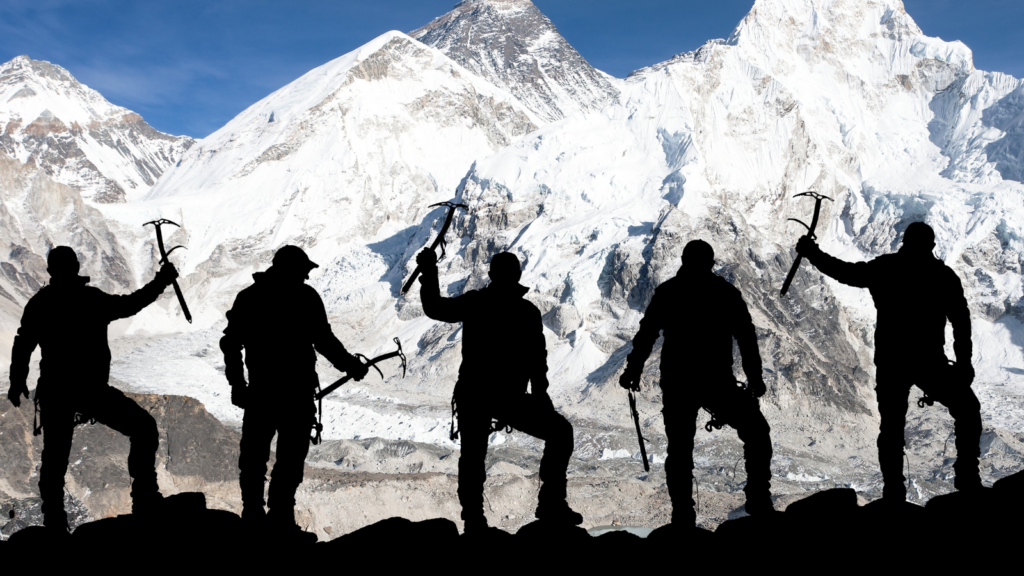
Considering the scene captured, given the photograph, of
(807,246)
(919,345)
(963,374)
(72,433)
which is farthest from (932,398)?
(72,433)

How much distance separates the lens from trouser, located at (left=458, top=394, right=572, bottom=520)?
5422 mm

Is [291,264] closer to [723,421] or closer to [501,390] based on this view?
[501,390]

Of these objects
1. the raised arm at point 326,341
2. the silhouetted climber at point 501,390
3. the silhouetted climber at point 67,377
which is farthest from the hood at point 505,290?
the silhouetted climber at point 67,377

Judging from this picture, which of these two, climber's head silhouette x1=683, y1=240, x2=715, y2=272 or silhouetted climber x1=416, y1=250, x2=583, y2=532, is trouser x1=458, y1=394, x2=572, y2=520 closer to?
silhouetted climber x1=416, y1=250, x2=583, y2=532

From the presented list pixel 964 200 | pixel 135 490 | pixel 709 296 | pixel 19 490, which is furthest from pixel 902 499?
pixel 964 200

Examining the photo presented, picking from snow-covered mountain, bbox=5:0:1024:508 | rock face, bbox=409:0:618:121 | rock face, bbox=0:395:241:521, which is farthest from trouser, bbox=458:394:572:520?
rock face, bbox=409:0:618:121

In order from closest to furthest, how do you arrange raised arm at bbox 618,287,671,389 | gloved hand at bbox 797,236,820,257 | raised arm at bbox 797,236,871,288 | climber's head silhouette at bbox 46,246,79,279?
raised arm at bbox 618,287,671,389, climber's head silhouette at bbox 46,246,79,279, raised arm at bbox 797,236,871,288, gloved hand at bbox 797,236,820,257

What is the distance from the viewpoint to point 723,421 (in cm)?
562

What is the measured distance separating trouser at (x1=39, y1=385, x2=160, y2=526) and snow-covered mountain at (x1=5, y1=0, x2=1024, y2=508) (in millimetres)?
34981

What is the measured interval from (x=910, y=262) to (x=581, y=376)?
47.2m

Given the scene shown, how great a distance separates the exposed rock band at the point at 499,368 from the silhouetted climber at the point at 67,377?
10mm

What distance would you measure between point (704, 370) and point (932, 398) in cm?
210

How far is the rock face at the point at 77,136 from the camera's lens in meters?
140

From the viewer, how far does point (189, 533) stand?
17.5 ft
